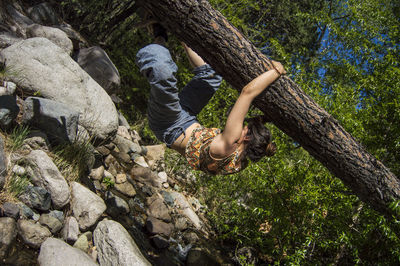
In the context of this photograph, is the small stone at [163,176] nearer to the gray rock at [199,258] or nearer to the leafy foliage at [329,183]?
the leafy foliage at [329,183]

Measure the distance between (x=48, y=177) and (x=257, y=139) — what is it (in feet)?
7.25

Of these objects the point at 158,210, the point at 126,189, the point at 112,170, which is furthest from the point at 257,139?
the point at 112,170

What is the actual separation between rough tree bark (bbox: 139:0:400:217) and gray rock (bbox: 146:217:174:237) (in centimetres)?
248

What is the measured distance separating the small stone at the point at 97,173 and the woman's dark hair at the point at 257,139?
2.53 meters

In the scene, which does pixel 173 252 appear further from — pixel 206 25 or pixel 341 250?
pixel 206 25

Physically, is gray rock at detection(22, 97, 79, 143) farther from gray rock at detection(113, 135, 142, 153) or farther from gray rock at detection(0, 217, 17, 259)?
gray rock at detection(113, 135, 142, 153)

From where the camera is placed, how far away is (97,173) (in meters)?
4.72

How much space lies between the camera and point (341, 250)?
441cm

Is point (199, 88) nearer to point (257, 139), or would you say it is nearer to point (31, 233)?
point (257, 139)

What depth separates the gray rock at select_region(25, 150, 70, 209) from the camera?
3527 millimetres

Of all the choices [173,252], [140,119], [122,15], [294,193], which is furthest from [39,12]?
[294,193]

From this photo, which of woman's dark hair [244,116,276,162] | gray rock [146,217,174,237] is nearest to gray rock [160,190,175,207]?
gray rock [146,217,174,237]

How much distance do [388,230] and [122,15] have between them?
273 inches

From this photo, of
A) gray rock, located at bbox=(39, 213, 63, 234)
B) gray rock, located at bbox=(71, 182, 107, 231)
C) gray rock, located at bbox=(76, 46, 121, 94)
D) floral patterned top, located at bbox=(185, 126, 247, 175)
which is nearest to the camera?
floral patterned top, located at bbox=(185, 126, 247, 175)
